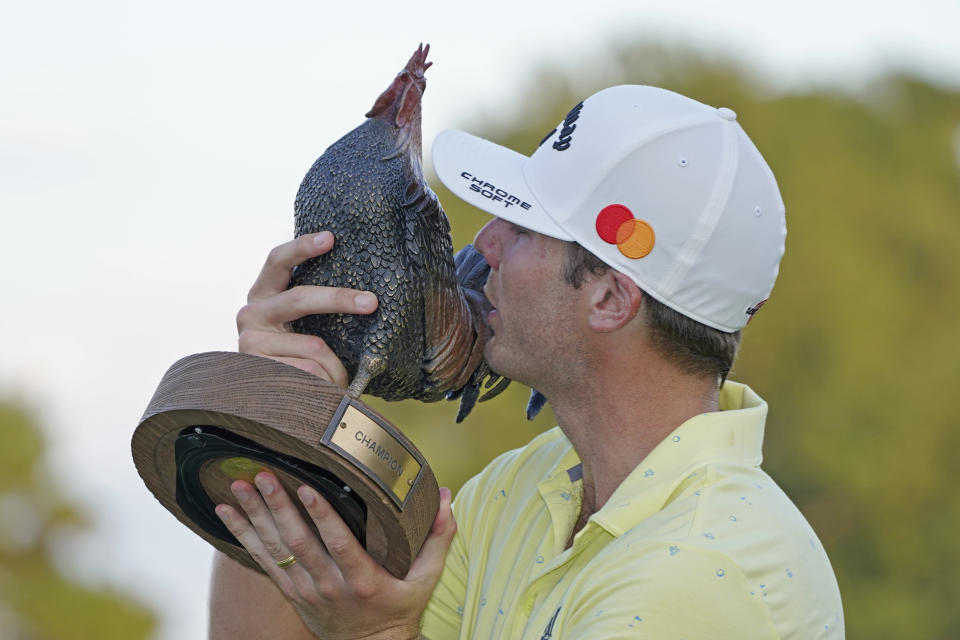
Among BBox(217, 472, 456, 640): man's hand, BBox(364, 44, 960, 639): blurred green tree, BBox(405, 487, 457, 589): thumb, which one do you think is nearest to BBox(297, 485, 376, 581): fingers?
BBox(217, 472, 456, 640): man's hand

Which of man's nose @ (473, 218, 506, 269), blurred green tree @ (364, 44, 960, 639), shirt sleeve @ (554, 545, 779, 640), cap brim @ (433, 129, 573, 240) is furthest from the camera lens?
blurred green tree @ (364, 44, 960, 639)

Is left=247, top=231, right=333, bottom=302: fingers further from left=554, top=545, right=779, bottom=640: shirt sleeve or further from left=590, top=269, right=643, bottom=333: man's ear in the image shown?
left=554, top=545, right=779, bottom=640: shirt sleeve

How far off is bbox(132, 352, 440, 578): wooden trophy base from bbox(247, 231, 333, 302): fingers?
1.19ft

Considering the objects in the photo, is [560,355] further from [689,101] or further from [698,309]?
[689,101]

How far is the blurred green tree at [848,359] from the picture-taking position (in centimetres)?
1833

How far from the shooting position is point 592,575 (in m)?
2.63

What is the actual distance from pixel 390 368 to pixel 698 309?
0.81 m

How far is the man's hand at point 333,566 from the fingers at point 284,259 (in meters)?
A: 0.50

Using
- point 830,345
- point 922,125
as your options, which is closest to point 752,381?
point 830,345

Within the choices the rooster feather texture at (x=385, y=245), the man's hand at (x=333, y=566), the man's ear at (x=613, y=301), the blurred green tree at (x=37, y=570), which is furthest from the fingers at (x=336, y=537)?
the blurred green tree at (x=37, y=570)

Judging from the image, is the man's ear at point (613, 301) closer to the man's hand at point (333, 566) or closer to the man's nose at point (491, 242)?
the man's nose at point (491, 242)

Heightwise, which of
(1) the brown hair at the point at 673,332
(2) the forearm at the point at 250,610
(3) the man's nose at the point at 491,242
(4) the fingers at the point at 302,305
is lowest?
(2) the forearm at the point at 250,610

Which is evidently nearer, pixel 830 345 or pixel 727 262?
pixel 727 262

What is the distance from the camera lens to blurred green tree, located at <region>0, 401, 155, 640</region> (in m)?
20.7
